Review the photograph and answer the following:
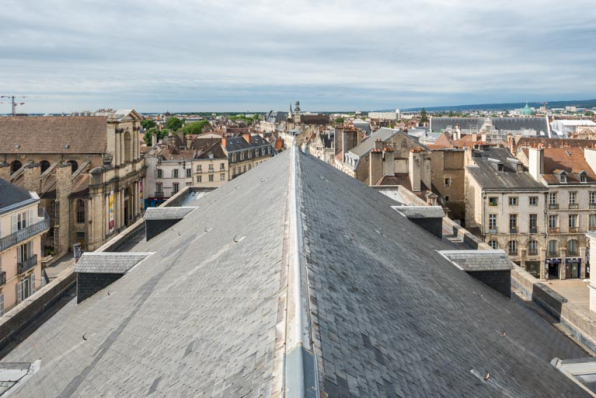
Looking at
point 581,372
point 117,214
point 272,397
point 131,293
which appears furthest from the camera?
point 117,214

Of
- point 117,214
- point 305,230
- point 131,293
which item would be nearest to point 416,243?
point 305,230

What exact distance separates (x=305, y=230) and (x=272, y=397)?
16.3ft

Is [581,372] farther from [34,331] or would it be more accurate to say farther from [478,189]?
[478,189]

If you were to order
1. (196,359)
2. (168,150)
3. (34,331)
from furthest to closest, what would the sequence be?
(168,150), (34,331), (196,359)

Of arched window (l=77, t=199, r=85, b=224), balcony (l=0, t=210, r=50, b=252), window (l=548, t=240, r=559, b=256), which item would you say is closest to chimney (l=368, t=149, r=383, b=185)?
window (l=548, t=240, r=559, b=256)

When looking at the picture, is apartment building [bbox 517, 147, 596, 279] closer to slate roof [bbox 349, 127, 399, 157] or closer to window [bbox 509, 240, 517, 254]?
window [bbox 509, 240, 517, 254]

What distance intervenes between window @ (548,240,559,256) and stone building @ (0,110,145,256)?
40342 mm

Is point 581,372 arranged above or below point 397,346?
below

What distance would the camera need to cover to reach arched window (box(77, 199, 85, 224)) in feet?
157

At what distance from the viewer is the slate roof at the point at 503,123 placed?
10731 centimetres

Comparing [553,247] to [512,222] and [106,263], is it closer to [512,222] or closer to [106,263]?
[512,222]

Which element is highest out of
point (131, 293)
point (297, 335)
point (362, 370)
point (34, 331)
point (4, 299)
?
point (297, 335)

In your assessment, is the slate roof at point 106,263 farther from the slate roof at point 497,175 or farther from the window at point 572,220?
the window at point 572,220

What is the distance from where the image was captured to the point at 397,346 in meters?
6.59
